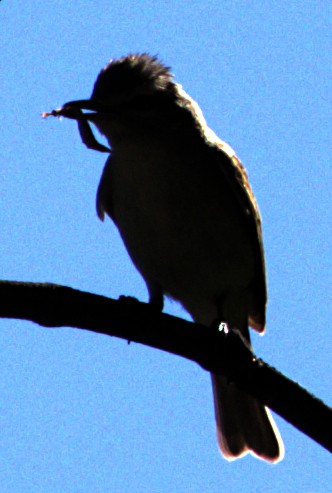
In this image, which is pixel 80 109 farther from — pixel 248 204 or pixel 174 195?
pixel 248 204

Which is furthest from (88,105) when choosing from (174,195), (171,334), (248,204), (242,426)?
(242,426)

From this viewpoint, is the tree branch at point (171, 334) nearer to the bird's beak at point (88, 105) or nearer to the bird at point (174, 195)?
the bird at point (174, 195)

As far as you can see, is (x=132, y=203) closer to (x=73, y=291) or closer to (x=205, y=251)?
(x=205, y=251)

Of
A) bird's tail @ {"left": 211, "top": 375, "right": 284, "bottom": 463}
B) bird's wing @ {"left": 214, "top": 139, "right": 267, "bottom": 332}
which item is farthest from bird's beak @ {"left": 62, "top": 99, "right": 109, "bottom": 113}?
bird's tail @ {"left": 211, "top": 375, "right": 284, "bottom": 463}

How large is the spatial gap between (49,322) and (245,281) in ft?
7.94

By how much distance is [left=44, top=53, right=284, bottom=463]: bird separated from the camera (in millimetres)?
5469

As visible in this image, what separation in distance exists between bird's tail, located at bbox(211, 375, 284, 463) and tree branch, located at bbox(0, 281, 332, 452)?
2262 millimetres

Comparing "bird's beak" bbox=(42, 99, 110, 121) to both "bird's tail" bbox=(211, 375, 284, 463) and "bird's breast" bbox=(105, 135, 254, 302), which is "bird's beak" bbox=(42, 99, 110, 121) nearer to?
"bird's breast" bbox=(105, 135, 254, 302)

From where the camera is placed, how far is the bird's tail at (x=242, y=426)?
6387 mm

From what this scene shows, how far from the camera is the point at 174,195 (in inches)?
214

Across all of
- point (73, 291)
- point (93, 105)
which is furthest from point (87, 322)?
point (93, 105)

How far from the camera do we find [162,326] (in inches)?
155

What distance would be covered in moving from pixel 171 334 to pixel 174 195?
1642 mm

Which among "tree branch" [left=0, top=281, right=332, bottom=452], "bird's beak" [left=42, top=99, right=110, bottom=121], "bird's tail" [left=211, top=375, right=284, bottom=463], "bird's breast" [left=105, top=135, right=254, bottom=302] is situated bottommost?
"tree branch" [left=0, top=281, right=332, bottom=452]
